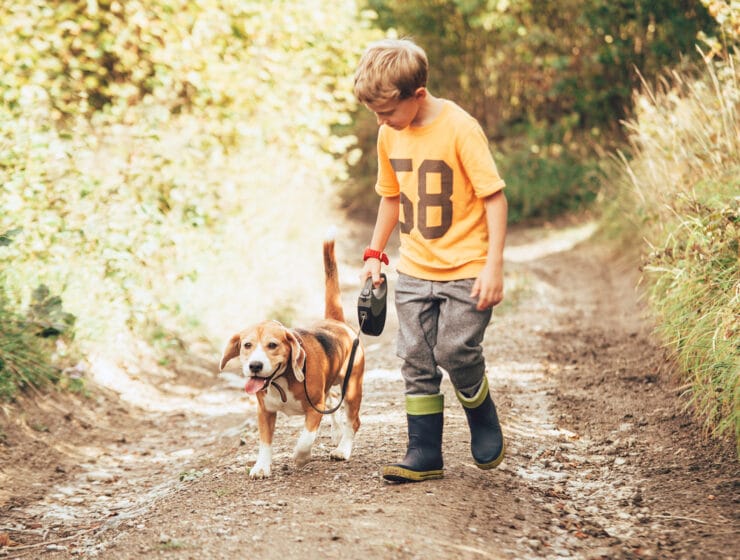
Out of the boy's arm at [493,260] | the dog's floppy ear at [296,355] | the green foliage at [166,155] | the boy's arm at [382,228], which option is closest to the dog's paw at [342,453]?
the dog's floppy ear at [296,355]

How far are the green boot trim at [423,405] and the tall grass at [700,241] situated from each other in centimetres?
134

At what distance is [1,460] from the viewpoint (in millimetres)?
5188

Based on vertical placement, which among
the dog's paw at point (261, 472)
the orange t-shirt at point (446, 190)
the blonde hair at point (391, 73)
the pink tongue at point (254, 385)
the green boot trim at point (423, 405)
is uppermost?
the blonde hair at point (391, 73)

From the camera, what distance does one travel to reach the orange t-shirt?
3666 millimetres

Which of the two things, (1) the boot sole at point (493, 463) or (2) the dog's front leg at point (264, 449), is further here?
(2) the dog's front leg at point (264, 449)

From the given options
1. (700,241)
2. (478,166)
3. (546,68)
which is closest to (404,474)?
(478,166)

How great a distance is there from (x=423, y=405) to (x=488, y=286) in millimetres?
698

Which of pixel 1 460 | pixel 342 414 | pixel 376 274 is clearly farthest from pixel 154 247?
pixel 376 274

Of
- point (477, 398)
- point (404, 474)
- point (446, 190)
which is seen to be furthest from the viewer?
point (477, 398)

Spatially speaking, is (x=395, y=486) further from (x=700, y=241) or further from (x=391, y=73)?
(x=700, y=241)

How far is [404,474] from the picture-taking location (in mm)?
3879

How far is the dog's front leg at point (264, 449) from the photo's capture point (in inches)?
170

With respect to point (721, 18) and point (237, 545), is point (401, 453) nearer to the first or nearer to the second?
point (237, 545)

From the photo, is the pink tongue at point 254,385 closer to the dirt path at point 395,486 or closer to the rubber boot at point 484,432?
the dirt path at point 395,486
